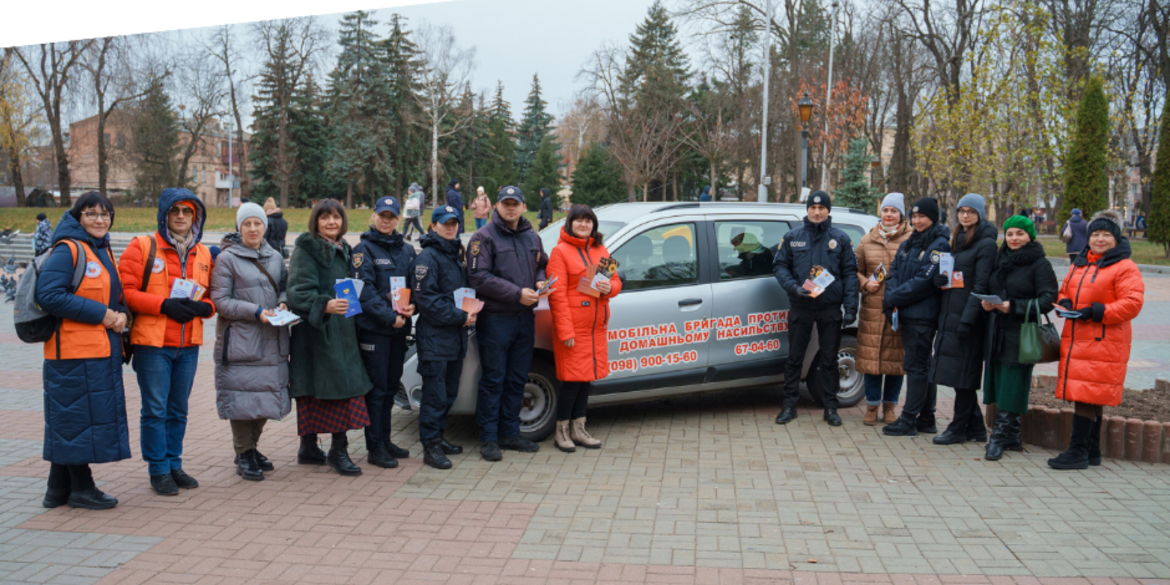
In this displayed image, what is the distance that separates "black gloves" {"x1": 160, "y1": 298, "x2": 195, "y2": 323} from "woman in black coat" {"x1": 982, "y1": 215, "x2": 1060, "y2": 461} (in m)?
5.43

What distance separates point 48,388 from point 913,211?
20.2 ft

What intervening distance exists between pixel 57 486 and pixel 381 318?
7.03 feet

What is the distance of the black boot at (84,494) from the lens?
4762 mm

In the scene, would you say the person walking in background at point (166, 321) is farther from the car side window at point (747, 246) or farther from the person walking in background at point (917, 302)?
the person walking in background at point (917, 302)

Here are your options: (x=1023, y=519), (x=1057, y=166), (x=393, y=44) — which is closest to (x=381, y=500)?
(x=1023, y=519)

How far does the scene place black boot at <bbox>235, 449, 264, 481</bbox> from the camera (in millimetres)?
5359

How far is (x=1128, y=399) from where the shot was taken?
21.6ft

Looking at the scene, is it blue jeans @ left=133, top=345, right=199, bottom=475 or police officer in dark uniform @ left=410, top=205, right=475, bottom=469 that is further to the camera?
police officer in dark uniform @ left=410, top=205, right=475, bottom=469

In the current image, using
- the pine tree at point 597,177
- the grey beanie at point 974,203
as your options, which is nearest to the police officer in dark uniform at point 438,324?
the grey beanie at point 974,203

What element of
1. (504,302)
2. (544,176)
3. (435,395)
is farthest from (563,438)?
(544,176)

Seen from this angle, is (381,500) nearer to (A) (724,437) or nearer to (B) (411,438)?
(B) (411,438)

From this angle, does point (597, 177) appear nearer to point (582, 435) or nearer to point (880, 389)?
point (880, 389)

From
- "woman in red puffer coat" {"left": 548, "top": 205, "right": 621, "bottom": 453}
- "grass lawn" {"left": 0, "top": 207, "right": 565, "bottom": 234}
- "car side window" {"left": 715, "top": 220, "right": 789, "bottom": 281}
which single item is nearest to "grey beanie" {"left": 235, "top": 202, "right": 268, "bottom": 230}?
"woman in red puffer coat" {"left": 548, "top": 205, "right": 621, "bottom": 453}

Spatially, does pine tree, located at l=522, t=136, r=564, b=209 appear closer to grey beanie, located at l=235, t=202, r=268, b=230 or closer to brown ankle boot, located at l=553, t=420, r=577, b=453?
brown ankle boot, located at l=553, t=420, r=577, b=453
